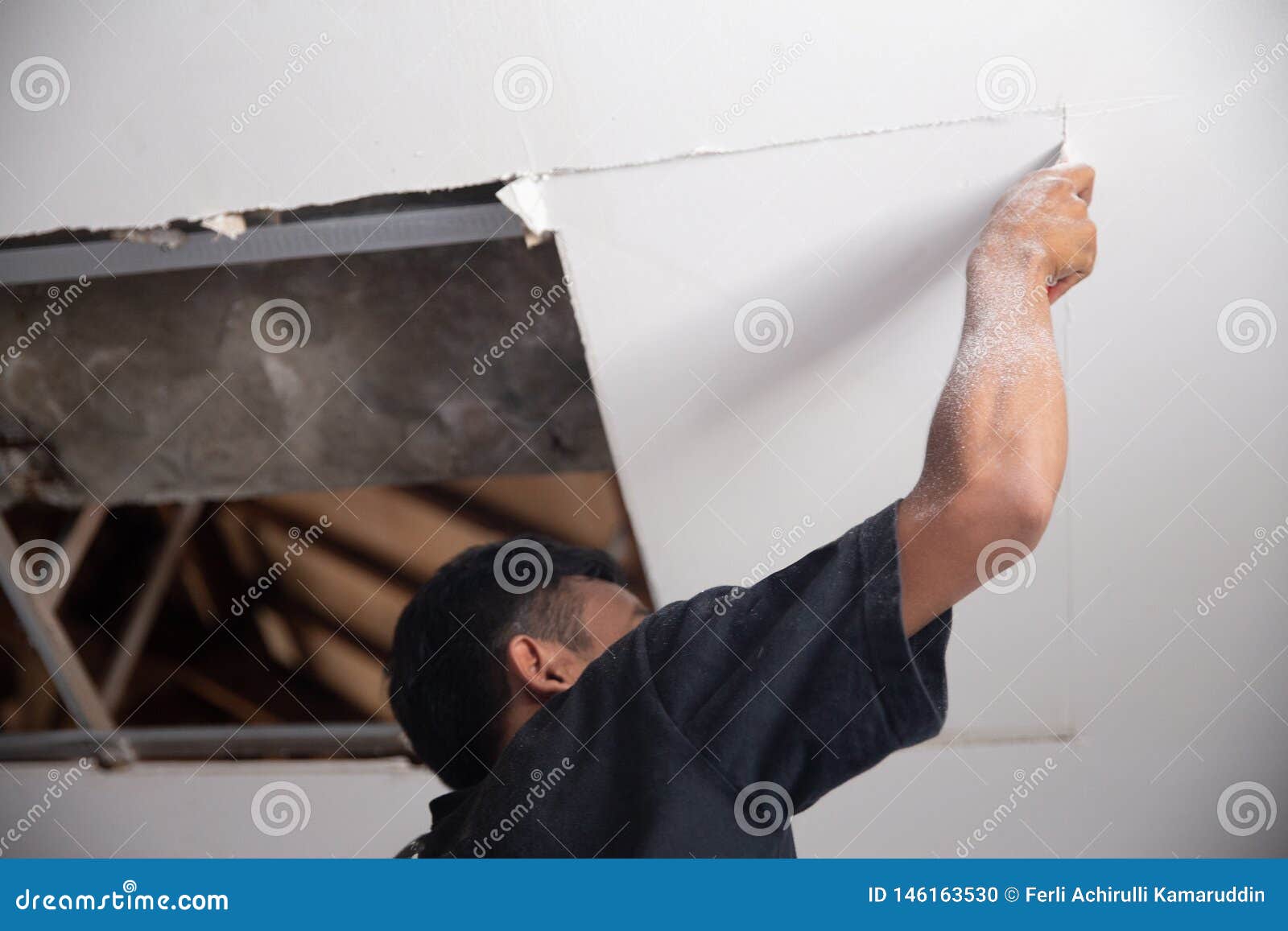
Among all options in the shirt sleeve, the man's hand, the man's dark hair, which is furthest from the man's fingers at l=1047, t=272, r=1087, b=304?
the man's dark hair

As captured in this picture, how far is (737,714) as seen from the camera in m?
0.90

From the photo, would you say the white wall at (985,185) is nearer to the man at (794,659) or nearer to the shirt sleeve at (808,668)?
→ the man at (794,659)

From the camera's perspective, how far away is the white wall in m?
1.04

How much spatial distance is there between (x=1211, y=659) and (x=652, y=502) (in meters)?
0.70

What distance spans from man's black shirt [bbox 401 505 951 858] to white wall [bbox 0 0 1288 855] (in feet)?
1.12

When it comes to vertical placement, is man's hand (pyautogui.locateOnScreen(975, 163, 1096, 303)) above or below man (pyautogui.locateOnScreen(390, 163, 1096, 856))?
above

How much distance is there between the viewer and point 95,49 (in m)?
1.18

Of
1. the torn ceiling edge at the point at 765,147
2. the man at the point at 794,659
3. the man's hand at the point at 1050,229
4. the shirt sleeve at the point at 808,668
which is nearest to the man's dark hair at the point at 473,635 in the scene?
the man at the point at 794,659

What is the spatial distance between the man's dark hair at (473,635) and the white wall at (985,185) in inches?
6.9

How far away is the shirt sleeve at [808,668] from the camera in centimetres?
86

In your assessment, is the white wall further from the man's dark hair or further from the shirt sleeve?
the shirt sleeve

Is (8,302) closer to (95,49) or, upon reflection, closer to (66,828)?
(95,49)

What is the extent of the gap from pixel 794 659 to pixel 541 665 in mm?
334

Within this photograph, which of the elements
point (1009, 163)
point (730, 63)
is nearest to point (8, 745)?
point (730, 63)
